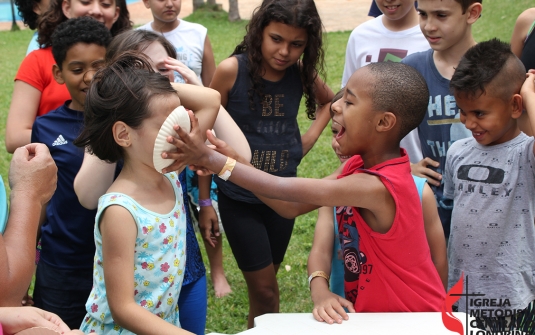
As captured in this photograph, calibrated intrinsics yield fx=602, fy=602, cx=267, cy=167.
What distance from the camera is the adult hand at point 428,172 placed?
3059mm

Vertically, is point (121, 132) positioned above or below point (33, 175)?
above

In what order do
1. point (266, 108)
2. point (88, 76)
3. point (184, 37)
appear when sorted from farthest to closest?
point (184, 37) → point (266, 108) → point (88, 76)

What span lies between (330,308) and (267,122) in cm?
155

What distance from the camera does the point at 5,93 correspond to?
420 inches

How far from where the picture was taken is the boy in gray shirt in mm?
2676

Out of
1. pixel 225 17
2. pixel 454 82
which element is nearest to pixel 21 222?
pixel 454 82

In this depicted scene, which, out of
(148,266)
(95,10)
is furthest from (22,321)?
(95,10)

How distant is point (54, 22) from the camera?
141 inches

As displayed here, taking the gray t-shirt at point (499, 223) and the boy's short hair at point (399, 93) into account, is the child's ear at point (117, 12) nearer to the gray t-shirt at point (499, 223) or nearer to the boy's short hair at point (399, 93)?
the boy's short hair at point (399, 93)

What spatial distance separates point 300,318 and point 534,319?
1.09 metres

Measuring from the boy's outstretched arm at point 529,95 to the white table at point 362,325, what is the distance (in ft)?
3.18

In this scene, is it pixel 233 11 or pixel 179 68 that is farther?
pixel 233 11

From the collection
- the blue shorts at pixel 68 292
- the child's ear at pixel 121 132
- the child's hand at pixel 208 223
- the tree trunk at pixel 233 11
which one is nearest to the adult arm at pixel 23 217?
the child's ear at pixel 121 132

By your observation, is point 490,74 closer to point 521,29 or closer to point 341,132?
point 341,132
